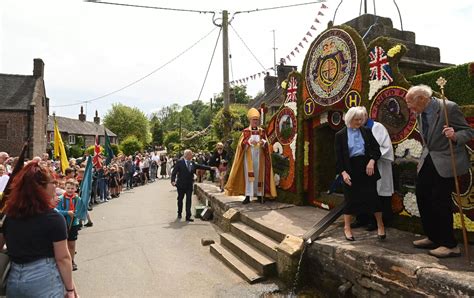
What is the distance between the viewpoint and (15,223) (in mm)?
2461

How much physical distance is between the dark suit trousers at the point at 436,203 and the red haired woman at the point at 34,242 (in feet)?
12.2

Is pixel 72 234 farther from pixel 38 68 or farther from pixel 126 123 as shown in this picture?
pixel 126 123

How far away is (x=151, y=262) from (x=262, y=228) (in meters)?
2.06

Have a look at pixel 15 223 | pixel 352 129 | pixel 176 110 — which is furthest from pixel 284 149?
pixel 176 110

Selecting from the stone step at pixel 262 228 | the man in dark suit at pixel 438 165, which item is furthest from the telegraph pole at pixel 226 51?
the man in dark suit at pixel 438 165

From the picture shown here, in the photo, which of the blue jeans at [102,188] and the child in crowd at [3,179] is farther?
the blue jeans at [102,188]

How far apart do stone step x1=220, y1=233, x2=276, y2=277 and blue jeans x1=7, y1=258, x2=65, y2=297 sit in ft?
10.8

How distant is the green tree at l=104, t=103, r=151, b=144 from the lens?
60.6 m

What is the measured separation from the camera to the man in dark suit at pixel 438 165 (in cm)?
368

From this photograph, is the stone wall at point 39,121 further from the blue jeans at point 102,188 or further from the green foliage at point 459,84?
the green foliage at point 459,84

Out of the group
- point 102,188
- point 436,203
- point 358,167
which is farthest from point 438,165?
point 102,188

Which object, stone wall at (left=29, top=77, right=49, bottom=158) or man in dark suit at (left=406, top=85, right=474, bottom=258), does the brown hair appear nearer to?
man in dark suit at (left=406, top=85, right=474, bottom=258)

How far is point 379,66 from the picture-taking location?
217 inches

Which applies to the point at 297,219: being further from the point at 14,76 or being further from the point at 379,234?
the point at 14,76
